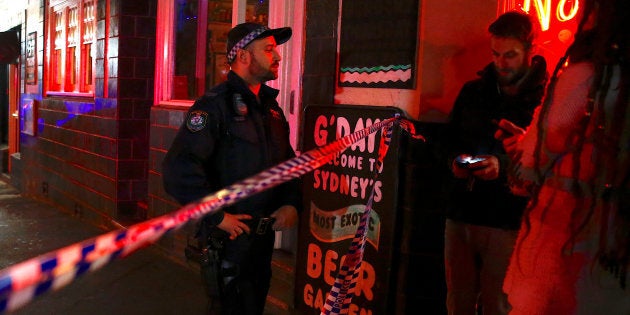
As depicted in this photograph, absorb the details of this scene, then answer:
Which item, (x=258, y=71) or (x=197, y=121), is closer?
(x=197, y=121)

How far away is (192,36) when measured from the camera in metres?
7.44

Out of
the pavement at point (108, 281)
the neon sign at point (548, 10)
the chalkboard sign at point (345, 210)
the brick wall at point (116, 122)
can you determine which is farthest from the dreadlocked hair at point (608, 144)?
the brick wall at point (116, 122)

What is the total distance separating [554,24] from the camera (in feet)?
11.5

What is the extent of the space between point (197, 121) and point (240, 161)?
0.30m

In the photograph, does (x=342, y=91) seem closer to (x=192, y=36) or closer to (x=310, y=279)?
(x=310, y=279)

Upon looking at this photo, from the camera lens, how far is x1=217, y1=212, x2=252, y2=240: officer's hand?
3117 mm

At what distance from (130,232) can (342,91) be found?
2.88m

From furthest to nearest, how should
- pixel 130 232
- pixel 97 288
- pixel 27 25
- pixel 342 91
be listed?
pixel 27 25, pixel 97 288, pixel 342 91, pixel 130 232

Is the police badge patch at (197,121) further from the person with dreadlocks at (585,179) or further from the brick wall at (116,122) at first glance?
the brick wall at (116,122)

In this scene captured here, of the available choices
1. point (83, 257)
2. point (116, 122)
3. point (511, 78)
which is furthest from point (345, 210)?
point (116, 122)

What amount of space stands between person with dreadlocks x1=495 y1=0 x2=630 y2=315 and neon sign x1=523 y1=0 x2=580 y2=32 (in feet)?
4.74

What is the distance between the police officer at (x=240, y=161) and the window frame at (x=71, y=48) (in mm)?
6215

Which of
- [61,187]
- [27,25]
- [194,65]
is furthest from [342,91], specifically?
[27,25]

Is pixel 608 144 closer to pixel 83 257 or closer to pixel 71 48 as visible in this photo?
pixel 83 257
